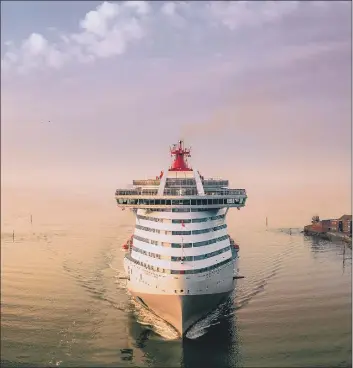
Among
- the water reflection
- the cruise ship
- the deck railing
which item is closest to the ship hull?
the cruise ship

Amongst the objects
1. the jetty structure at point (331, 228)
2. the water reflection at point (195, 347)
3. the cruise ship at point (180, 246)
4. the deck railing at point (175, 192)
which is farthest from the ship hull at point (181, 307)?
the jetty structure at point (331, 228)

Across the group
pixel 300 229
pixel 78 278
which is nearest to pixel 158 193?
pixel 78 278

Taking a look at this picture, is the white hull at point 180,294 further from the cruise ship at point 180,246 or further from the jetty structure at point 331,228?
the jetty structure at point 331,228

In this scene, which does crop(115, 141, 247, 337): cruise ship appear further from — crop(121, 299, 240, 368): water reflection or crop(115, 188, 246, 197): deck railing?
crop(121, 299, 240, 368): water reflection

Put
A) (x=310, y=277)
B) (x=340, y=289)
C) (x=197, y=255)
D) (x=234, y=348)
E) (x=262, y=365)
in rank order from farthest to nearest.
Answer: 1. (x=310, y=277)
2. (x=340, y=289)
3. (x=197, y=255)
4. (x=234, y=348)
5. (x=262, y=365)

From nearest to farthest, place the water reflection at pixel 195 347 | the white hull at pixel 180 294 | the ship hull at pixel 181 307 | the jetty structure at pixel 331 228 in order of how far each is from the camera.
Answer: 1. the water reflection at pixel 195 347
2. the ship hull at pixel 181 307
3. the white hull at pixel 180 294
4. the jetty structure at pixel 331 228

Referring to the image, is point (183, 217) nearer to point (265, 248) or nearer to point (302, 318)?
point (302, 318)
